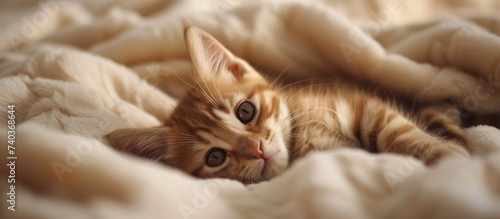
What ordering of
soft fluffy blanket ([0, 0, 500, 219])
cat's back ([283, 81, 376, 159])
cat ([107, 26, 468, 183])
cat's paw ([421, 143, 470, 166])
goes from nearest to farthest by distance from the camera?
soft fluffy blanket ([0, 0, 500, 219]) → cat's paw ([421, 143, 470, 166]) → cat ([107, 26, 468, 183]) → cat's back ([283, 81, 376, 159])

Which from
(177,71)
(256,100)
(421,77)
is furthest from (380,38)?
(177,71)

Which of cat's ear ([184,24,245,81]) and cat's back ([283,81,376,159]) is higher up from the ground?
cat's ear ([184,24,245,81])

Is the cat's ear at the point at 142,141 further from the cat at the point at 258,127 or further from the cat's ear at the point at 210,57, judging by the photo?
the cat's ear at the point at 210,57

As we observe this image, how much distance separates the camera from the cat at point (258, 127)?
2.99 ft

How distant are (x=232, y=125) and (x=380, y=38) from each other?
25.3 inches

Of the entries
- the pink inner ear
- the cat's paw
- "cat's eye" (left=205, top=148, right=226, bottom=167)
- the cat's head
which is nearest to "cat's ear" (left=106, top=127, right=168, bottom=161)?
the cat's head

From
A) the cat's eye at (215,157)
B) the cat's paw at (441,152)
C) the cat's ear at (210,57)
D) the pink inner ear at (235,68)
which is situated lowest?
the cat's paw at (441,152)

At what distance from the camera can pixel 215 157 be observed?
37.8 inches

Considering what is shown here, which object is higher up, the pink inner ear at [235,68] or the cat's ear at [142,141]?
the pink inner ear at [235,68]

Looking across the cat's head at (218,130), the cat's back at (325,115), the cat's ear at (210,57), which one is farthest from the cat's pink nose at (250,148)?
the cat's ear at (210,57)

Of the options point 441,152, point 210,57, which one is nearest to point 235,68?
point 210,57

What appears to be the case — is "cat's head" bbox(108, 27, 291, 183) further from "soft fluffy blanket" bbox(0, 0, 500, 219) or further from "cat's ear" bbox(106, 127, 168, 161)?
"soft fluffy blanket" bbox(0, 0, 500, 219)

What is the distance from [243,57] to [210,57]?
0.73 feet

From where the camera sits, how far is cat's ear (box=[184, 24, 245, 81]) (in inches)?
40.7
